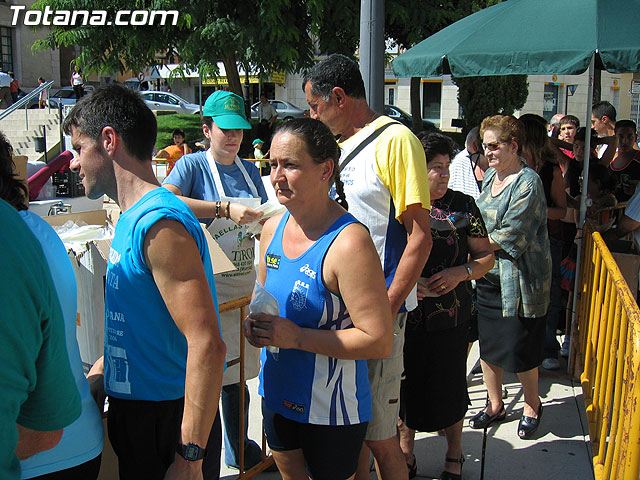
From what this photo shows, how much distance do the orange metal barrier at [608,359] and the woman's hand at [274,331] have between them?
1.31 meters

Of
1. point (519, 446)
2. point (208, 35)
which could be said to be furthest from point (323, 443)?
point (208, 35)

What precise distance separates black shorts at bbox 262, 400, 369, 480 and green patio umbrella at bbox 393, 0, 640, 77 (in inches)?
134

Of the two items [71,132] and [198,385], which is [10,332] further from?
[71,132]

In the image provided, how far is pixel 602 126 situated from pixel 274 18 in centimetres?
957

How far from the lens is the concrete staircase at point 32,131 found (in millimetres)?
17094

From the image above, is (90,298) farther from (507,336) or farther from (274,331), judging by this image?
(507,336)

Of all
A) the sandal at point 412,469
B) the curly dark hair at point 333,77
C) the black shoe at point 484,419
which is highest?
the curly dark hair at point 333,77

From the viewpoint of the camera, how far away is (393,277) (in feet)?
8.83

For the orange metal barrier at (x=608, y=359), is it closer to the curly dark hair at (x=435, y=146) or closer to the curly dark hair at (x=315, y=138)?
the curly dark hair at (x=435, y=146)

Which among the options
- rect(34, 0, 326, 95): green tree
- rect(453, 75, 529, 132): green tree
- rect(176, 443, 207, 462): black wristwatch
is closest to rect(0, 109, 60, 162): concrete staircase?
rect(34, 0, 326, 95): green tree

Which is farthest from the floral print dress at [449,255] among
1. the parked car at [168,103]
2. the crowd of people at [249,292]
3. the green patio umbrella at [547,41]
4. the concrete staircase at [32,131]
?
the parked car at [168,103]

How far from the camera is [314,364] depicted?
2.14 m

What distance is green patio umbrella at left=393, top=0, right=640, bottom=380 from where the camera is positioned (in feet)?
14.3

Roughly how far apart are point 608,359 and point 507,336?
27.8 inches
